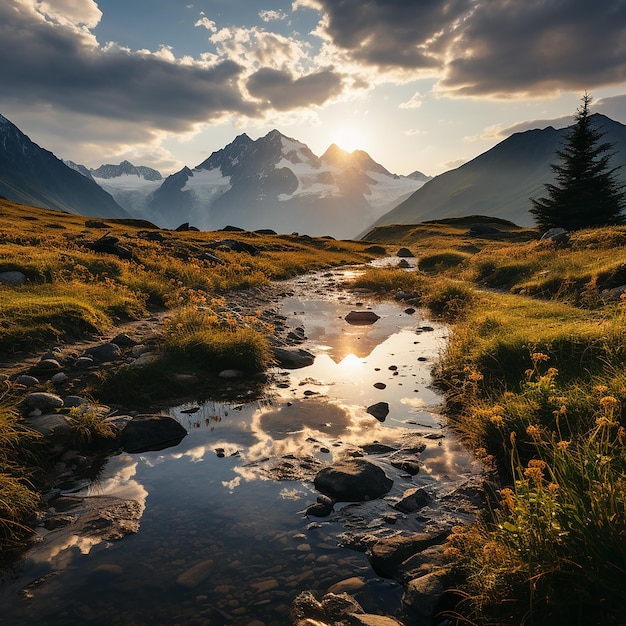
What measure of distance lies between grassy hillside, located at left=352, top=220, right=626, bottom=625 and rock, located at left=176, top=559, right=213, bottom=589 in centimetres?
264

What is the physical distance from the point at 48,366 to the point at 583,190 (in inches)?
1941

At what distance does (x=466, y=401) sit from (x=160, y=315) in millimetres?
12663

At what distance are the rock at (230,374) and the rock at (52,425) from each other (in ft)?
14.0

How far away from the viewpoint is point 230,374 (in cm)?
1129

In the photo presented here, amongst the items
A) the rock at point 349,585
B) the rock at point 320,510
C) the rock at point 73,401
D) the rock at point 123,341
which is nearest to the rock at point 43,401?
the rock at point 73,401

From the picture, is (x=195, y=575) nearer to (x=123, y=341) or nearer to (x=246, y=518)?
(x=246, y=518)

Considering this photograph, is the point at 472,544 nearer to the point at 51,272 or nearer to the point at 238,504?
the point at 238,504

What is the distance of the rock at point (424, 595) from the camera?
4.21 metres

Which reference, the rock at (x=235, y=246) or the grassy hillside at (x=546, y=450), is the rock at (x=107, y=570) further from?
the rock at (x=235, y=246)

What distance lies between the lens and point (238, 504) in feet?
19.6

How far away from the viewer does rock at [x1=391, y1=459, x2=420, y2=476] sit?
6927 mm

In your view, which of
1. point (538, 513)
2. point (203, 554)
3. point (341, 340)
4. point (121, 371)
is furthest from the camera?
point (341, 340)

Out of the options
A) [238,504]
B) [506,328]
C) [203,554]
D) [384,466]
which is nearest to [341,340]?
[506,328]

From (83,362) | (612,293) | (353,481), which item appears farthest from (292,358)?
(612,293)
